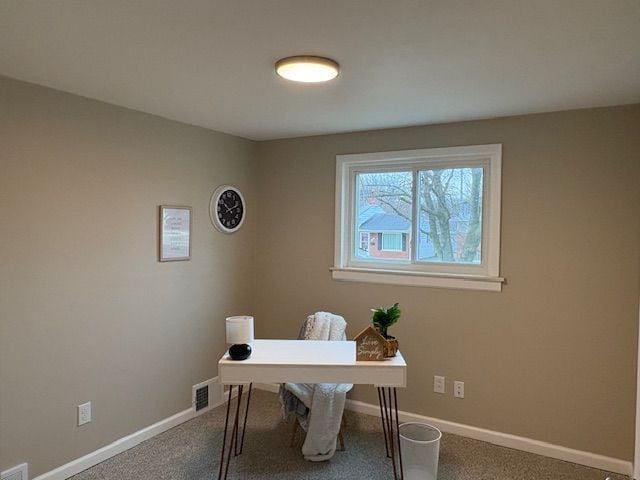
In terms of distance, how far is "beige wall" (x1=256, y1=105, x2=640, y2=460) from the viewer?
2672 mm

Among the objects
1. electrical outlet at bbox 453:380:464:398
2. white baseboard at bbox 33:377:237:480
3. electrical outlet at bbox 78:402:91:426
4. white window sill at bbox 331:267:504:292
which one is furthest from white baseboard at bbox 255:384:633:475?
electrical outlet at bbox 78:402:91:426

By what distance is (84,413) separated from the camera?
267cm

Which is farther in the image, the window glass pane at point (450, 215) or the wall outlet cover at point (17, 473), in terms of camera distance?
the window glass pane at point (450, 215)

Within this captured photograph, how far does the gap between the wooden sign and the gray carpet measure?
2.80 ft

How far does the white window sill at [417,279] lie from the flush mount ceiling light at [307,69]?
1.69 meters

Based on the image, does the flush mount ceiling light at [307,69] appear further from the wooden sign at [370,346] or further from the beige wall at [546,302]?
the beige wall at [546,302]

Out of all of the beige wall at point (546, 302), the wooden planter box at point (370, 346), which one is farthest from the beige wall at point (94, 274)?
the wooden planter box at point (370, 346)

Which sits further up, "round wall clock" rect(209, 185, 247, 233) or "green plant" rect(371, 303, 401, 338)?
"round wall clock" rect(209, 185, 247, 233)

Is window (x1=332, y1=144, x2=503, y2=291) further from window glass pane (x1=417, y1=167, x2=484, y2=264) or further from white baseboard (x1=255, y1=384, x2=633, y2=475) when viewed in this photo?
white baseboard (x1=255, y1=384, x2=633, y2=475)

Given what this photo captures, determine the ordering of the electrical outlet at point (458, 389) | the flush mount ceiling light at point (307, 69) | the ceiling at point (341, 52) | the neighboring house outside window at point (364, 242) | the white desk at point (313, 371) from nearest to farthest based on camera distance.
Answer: the ceiling at point (341, 52) < the flush mount ceiling light at point (307, 69) < the white desk at point (313, 371) < the electrical outlet at point (458, 389) < the neighboring house outside window at point (364, 242)

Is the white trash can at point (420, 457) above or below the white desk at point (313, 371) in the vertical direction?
below

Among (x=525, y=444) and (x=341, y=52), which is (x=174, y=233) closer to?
(x=341, y=52)

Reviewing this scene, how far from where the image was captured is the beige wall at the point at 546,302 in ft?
8.77

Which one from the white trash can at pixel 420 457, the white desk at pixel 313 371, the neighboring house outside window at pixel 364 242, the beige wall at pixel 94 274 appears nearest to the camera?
the white desk at pixel 313 371
